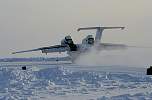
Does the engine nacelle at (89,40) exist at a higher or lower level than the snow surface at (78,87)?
higher

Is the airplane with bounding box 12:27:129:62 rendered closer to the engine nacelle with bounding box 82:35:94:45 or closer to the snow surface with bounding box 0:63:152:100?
the engine nacelle with bounding box 82:35:94:45

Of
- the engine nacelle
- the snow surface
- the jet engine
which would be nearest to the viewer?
the snow surface

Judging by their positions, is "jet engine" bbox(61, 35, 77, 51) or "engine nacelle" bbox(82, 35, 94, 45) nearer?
"engine nacelle" bbox(82, 35, 94, 45)

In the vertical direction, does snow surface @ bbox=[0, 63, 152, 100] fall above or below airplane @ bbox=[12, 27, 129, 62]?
below

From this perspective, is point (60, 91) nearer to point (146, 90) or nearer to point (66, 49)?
point (146, 90)

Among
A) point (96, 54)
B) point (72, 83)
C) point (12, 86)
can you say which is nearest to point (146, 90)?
point (72, 83)

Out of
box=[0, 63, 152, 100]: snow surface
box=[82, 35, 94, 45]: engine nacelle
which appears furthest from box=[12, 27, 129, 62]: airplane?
box=[0, 63, 152, 100]: snow surface

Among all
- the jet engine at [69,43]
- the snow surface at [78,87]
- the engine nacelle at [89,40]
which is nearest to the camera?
the snow surface at [78,87]

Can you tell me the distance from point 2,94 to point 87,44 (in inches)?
2143

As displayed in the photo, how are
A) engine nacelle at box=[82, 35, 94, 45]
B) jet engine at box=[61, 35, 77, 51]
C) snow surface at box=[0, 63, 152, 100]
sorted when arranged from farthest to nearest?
jet engine at box=[61, 35, 77, 51] → engine nacelle at box=[82, 35, 94, 45] → snow surface at box=[0, 63, 152, 100]

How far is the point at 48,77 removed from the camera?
57781 millimetres

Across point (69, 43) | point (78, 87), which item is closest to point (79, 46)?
point (69, 43)

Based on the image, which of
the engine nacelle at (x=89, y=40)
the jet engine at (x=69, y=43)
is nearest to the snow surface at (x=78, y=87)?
the engine nacelle at (x=89, y=40)

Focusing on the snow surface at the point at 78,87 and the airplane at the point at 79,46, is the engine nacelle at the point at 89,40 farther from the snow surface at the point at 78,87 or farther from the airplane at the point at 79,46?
the snow surface at the point at 78,87
